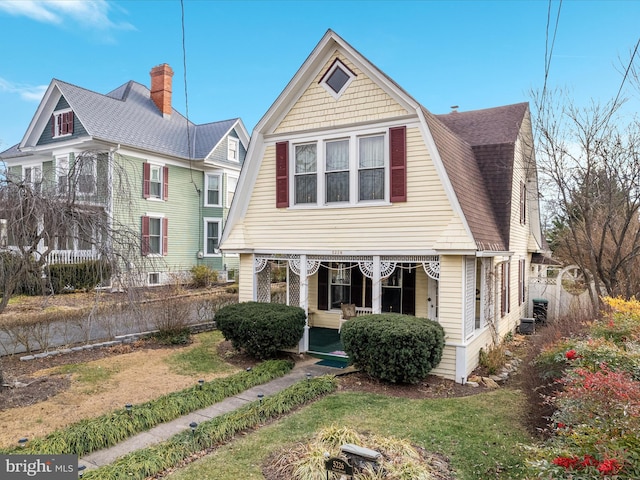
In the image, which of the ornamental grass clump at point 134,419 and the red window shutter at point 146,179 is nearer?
the ornamental grass clump at point 134,419

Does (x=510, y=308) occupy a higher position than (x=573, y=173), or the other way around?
(x=573, y=173)

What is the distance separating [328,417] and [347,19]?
12483 mm

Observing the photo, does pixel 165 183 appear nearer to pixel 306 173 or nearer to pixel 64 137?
pixel 64 137

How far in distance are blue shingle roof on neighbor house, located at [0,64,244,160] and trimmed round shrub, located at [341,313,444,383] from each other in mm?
13223

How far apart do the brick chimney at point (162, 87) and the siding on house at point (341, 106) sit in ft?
55.8

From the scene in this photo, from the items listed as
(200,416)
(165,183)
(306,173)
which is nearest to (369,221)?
(306,173)

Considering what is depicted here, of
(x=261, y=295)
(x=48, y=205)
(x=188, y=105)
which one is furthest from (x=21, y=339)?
(x=188, y=105)

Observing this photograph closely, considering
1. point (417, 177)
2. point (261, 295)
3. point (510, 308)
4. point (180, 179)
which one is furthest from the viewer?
point (180, 179)

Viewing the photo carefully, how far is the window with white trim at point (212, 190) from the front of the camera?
2416 centimetres

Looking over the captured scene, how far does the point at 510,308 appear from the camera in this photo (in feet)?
42.1

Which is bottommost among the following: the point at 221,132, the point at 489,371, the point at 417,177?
the point at 489,371

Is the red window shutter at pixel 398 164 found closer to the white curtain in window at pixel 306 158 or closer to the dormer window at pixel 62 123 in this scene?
the white curtain in window at pixel 306 158

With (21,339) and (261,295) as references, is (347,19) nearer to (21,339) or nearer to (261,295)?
(261,295)

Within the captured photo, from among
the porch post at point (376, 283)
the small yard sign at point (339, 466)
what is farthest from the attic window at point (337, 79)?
the small yard sign at point (339, 466)
